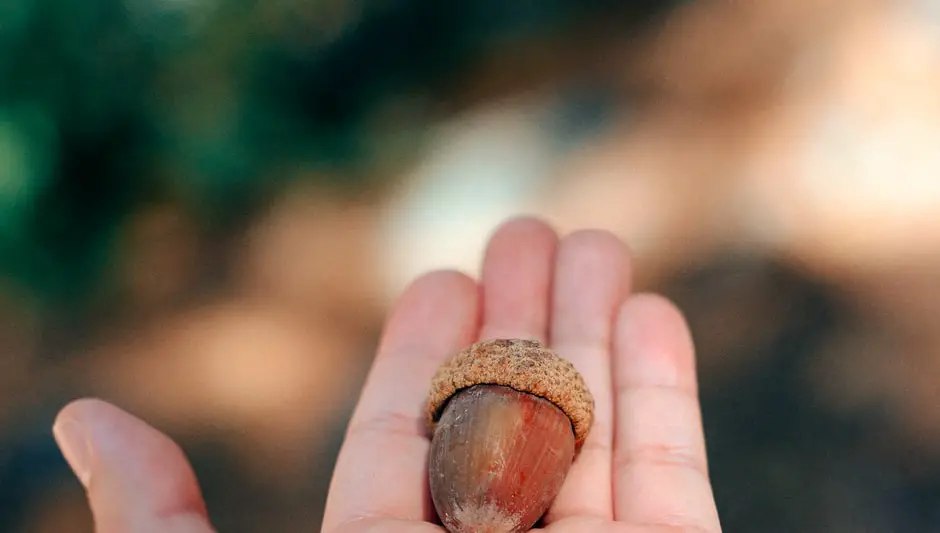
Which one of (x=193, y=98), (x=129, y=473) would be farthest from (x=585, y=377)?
(x=193, y=98)

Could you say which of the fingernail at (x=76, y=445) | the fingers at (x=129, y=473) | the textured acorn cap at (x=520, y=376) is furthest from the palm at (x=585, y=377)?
the fingernail at (x=76, y=445)

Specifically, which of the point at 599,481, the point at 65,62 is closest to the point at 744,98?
the point at 599,481

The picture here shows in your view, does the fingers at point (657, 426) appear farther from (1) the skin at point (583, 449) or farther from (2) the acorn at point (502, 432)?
(2) the acorn at point (502, 432)

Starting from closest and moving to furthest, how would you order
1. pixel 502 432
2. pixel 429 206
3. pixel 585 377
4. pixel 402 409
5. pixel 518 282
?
pixel 502 432 < pixel 402 409 < pixel 585 377 < pixel 518 282 < pixel 429 206

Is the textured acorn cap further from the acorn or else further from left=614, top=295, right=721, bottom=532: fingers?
left=614, top=295, right=721, bottom=532: fingers

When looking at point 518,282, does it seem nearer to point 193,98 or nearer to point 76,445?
point 76,445
